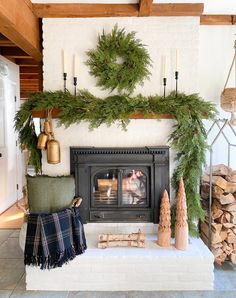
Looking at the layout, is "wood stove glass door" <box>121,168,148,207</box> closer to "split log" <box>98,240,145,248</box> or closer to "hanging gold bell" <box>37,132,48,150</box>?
"split log" <box>98,240,145,248</box>

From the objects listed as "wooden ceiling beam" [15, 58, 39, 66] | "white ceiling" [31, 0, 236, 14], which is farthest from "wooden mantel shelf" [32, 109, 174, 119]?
"wooden ceiling beam" [15, 58, 39, 66]

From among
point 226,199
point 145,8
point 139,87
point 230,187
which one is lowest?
point 226,199

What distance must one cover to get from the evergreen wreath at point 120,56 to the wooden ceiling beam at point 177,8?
0.29m

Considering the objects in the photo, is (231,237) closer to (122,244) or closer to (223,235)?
(223,235)

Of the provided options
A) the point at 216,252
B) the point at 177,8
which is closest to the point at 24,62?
the point at 177,8

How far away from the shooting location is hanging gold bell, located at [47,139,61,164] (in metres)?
2.55

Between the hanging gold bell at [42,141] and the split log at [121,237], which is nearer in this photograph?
the split log at [121,237]

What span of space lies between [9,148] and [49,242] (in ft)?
9.09

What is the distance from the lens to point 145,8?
246 centimetres

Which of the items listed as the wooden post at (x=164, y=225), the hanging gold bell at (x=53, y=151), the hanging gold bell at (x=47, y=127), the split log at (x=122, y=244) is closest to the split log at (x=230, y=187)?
the wooden post at (x=164, y=225)

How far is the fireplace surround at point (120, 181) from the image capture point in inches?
104

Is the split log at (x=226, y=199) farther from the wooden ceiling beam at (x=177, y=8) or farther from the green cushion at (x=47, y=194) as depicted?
A: the wooden ceiling beam at (x=177, y=8)

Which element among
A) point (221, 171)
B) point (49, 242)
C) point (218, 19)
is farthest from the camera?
point (218, 19)

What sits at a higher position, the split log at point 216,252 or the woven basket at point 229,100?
the woven basket at point 229,100
